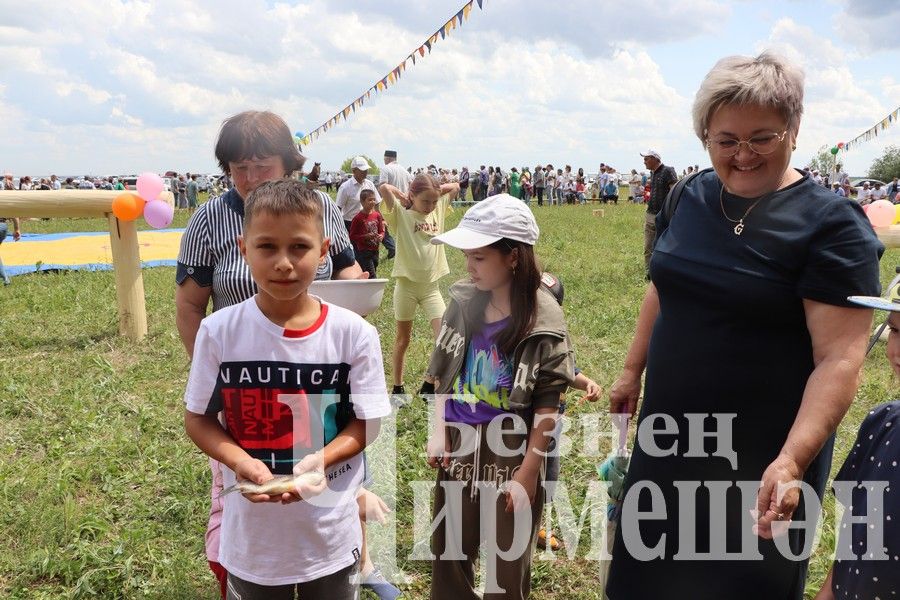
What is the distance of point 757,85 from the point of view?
5.56ft

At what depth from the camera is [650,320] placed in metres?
2.23

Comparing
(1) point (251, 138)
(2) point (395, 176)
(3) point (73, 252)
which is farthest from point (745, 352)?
(3) point (73, 252)

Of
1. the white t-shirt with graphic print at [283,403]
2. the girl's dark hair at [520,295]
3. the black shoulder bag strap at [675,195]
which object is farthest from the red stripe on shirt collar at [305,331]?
the black shoulder bag strap at [675,195]

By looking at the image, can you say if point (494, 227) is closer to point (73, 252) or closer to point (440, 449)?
point (440, 449)

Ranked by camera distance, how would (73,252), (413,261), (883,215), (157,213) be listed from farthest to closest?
(73,252), (883,215), (157,213), (413,261)

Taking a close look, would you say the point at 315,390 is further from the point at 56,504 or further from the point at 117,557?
the point at 56,504

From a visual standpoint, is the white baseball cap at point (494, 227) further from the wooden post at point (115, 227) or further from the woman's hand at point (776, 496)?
the wooden post at point (115, 227)

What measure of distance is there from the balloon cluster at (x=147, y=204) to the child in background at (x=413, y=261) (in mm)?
2377

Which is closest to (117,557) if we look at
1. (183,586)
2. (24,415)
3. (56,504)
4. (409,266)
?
(183,586)

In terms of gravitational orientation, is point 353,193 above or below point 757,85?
above

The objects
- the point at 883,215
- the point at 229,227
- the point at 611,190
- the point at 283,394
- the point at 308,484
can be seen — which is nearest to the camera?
the point at 308,484

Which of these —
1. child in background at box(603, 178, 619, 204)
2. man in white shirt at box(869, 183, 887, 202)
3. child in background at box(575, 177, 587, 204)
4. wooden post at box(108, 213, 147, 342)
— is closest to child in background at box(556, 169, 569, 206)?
child in background at box(575, 177, 587, 204)

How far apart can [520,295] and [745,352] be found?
31.5 inches

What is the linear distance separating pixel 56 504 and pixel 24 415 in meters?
1.58
